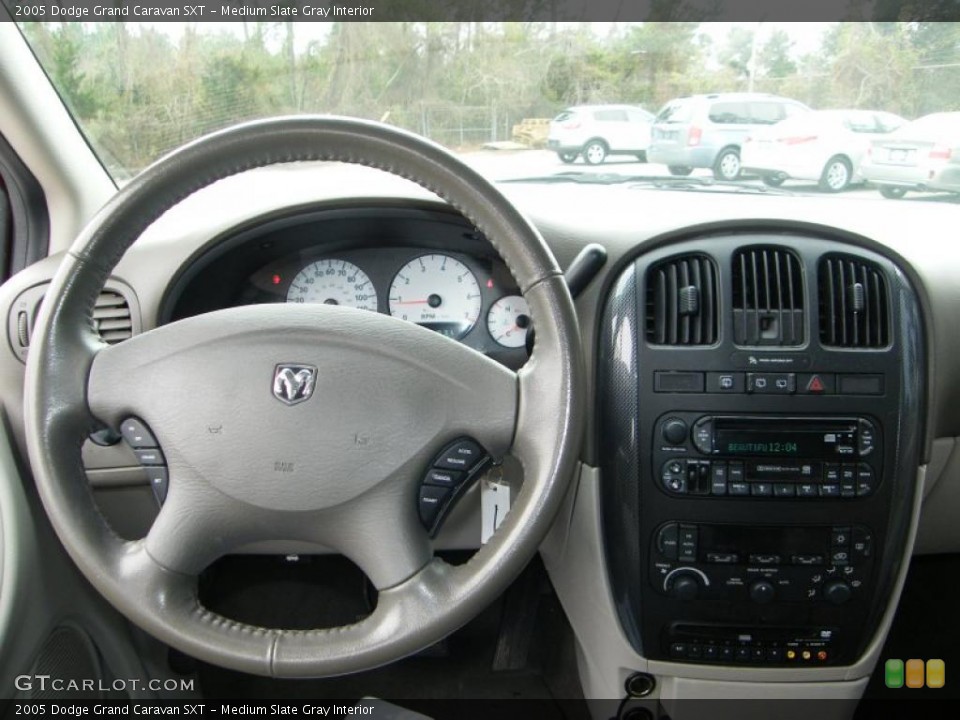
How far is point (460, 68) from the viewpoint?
163 cm

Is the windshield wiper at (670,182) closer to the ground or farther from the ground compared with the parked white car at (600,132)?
closer to the ground

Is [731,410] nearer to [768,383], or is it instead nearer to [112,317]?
[768,383]

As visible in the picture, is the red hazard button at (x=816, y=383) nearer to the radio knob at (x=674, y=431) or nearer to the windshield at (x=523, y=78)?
the radio knob at (x=674, y=431)

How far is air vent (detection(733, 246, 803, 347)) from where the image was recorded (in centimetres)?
138

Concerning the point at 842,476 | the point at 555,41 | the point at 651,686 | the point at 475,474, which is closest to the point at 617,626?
the point at 651,686

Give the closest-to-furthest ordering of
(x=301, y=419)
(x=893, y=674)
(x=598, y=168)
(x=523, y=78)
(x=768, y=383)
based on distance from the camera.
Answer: (x=301, y=419)
(x=768, y=383)
(x=523, y=78)
(x=598, y=168)
(x=893, y=674)

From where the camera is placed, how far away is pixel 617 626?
155cm

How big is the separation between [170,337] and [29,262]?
35.9 inches

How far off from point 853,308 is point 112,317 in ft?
4.69

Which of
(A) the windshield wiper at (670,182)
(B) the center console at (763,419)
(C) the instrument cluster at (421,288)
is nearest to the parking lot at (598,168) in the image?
(A) the windshield wiper at (670,182)

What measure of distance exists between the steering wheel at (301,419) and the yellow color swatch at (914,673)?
1.39 metres

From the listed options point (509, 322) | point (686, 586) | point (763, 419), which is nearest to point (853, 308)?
point (763, 419)

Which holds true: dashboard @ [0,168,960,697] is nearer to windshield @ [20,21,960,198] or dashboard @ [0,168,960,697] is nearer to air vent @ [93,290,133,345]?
air vent @ [93,290,133,345]

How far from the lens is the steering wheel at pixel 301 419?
104 cm
